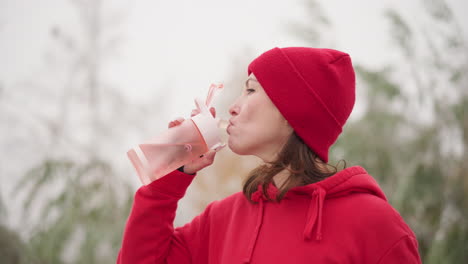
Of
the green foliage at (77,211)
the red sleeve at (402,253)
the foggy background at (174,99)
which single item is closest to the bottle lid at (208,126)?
the red sleeve at (402,253)

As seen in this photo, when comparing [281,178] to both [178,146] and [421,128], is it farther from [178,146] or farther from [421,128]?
[421,128]

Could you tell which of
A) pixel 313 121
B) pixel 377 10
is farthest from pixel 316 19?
pixel 313 121

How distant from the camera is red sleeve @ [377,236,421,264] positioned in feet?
2.05

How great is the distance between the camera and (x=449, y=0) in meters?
1.95

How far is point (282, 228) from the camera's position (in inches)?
28.2

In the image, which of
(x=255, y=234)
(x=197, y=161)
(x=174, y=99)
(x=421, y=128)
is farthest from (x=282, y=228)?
(x=174, y=99)

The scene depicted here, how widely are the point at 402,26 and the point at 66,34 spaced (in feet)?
4.99

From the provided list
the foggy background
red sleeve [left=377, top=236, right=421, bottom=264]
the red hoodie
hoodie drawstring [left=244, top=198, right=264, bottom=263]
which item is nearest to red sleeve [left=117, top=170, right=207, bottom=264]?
the red hoodie

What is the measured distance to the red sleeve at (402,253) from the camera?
2.05 ft

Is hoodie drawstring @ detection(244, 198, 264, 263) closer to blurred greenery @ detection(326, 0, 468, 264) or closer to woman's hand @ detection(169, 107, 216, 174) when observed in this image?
woman's hand @ detection(169, 107, 216, 174)

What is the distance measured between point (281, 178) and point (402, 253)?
237 millimetres

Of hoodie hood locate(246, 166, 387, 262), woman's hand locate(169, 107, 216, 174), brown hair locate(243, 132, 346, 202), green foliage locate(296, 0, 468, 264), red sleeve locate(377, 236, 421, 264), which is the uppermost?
woman's hand locate(169, 107, 216, 174)

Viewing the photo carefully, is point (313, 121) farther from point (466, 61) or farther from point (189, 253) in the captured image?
point (466, 61)

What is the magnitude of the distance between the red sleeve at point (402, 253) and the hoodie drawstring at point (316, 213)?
97 mm
